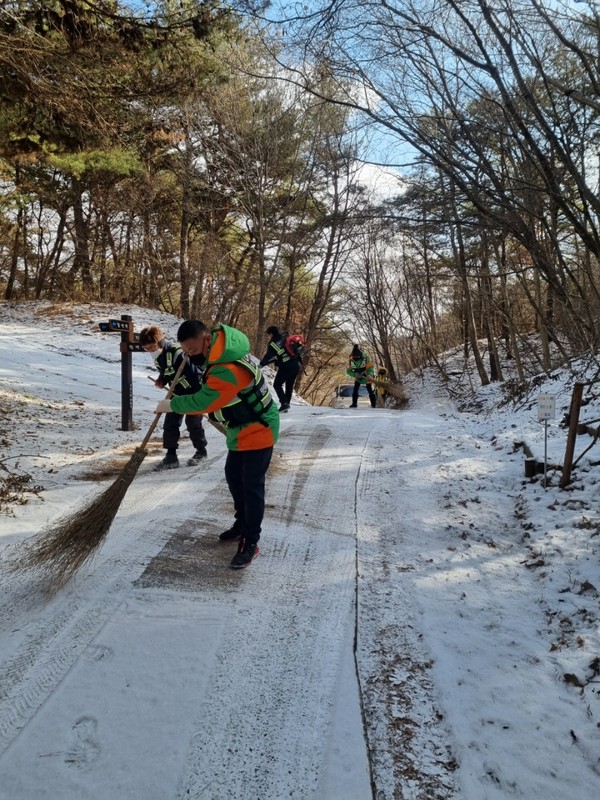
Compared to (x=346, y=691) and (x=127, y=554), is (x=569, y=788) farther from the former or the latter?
(x=127, y=554)

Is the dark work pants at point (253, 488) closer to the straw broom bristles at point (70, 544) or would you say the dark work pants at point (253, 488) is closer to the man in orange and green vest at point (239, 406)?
the man in orange and green vest at point (239, 406)

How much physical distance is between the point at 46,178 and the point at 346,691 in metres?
25.3

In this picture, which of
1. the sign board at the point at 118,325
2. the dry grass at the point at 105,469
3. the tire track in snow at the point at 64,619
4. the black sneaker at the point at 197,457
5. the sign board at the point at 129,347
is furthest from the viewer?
the sign board at the point at 129,347

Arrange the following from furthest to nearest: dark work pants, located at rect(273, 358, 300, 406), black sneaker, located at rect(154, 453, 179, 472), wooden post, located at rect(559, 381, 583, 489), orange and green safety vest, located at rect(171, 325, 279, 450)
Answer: dark work pants, located at rect(273, 358, 300, 406), black sneaker, located at rect(154, 453, 179, 472), wooden post, located at rect(559, 381, 583, 489), orange and green safety vest, located at rect(171, 325, 279, 450)

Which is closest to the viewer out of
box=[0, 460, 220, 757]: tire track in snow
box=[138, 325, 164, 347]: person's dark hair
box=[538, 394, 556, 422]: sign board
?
box=[0, 460, 220, 757]: tire track in snow

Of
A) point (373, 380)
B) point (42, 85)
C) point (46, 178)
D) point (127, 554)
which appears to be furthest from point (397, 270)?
point (127, 554)

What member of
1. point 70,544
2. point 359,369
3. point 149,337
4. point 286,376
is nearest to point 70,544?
point 70,544

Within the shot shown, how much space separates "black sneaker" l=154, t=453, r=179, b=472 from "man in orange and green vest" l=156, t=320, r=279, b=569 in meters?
2.65

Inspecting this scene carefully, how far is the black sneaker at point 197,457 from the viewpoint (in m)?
6.72

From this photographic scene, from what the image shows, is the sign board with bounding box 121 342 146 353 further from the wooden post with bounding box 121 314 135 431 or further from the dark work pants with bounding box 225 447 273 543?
the dark work pants with bounding box 225 447 273 543

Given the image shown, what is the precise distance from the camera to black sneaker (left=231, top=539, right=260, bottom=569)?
388 cm

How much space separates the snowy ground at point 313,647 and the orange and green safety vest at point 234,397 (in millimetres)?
974

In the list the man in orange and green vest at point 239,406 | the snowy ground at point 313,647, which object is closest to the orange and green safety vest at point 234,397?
the man in orange and green vest at point 239,406

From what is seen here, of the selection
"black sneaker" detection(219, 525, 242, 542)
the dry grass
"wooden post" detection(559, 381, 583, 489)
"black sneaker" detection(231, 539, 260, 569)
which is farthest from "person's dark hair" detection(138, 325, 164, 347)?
"wooden post" detection(559, 381, 583, 489)
